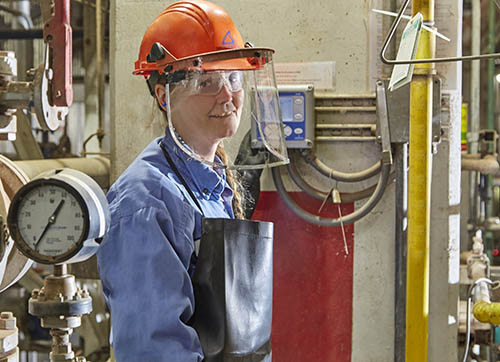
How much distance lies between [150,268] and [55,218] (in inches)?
9.3

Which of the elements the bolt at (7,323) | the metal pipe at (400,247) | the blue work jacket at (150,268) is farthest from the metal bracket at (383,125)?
the bolt at (7,323)

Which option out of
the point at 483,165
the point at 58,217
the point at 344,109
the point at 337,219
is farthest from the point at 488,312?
the point at 483,165

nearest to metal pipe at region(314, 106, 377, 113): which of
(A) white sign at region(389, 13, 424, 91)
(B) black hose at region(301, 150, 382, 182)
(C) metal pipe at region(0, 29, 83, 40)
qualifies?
(B) black hose at region(301, 150, 382, 182)

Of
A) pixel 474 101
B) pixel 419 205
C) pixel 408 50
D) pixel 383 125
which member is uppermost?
pixel 474 101

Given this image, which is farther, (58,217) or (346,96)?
(346,96)

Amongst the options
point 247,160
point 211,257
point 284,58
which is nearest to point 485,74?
point 284,58

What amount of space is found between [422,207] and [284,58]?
0.66m

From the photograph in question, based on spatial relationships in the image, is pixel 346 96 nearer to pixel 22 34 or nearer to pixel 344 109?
pixel 344 109

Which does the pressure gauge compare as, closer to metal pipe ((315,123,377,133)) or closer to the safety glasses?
the safety glasses

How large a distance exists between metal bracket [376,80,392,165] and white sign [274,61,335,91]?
0.18 meters

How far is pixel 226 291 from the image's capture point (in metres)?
1.36

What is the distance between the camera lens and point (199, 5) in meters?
1.59

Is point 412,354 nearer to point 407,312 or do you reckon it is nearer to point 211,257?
point 407,312

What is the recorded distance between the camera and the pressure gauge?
42.4 inches
